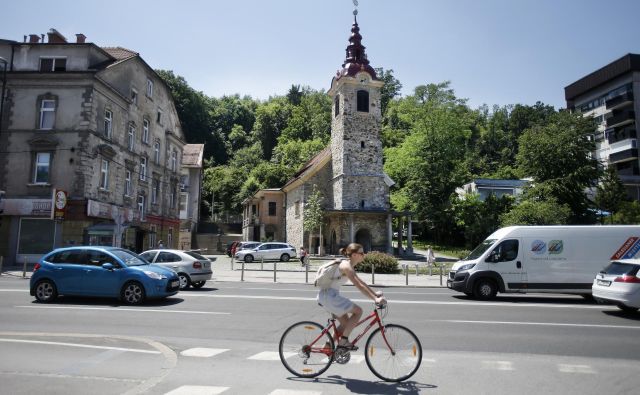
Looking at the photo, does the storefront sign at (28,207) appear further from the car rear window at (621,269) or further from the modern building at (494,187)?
the modern building at (494,187)

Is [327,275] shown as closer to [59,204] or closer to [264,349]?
[264,349]

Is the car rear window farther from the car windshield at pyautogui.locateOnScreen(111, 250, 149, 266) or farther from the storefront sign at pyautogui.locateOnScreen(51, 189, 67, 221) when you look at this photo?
the storefront sign at pyautogui.locateOnScreen(51, 189, 67, 221)

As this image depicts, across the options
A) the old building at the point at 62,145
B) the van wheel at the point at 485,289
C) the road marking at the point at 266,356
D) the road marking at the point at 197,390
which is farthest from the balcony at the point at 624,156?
the road marking at the point at 197,390

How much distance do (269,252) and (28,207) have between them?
669 inches

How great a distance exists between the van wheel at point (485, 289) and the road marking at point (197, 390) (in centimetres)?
1153

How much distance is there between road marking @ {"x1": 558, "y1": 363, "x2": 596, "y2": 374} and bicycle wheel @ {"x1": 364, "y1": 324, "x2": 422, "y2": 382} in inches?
89.7

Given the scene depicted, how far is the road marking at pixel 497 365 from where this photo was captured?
636 centimetres

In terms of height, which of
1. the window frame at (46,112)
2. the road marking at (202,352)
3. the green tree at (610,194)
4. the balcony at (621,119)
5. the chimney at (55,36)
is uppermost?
the balcony at (621,119)

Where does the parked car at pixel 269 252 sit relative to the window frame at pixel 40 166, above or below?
below

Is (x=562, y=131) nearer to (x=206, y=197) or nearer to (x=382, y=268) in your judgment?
(x=382, y=268)

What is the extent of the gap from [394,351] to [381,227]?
37783 mm

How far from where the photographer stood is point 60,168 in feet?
86.3

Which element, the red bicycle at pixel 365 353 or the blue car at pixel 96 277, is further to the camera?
the blue car at pixel 96 277

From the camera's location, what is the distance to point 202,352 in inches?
282
